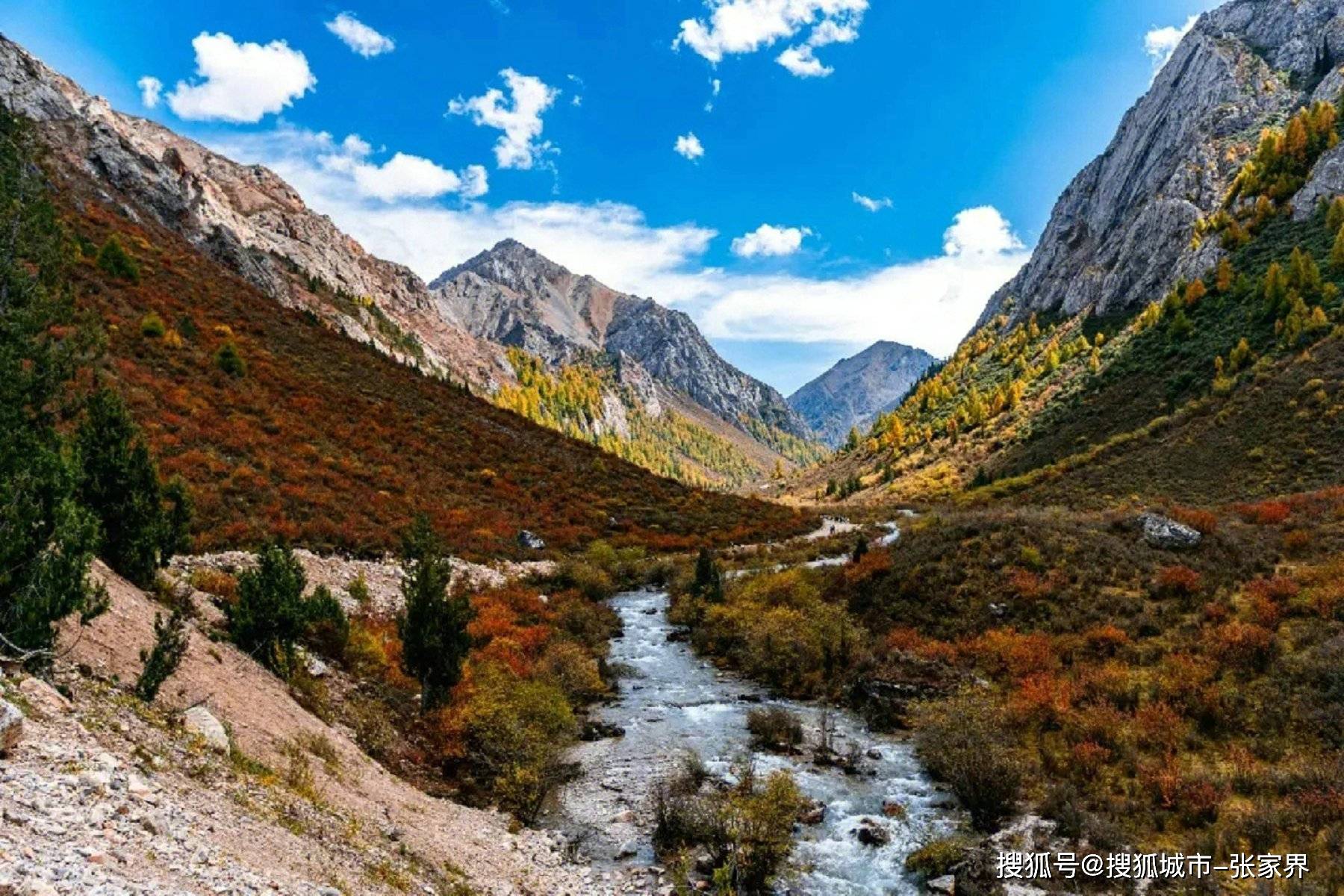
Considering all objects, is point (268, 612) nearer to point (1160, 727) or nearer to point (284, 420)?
point (1160, 727)

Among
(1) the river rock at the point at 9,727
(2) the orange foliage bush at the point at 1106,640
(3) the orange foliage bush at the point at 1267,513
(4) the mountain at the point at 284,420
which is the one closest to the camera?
(1) the river rock at the point at 9,727

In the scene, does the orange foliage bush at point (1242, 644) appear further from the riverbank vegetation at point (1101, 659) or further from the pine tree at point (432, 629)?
the pine tree at point (432, 629)

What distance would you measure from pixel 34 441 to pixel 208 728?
765cm

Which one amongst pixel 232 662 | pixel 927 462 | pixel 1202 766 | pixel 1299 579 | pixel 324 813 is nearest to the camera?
pixel 324 813

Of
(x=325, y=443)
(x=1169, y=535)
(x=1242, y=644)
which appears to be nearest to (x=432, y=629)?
(x=1242, y=644)

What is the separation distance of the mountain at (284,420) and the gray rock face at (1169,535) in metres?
33.3

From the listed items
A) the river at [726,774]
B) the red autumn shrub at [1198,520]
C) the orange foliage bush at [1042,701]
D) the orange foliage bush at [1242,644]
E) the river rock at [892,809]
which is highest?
the red autumn shrub at [1198,520]

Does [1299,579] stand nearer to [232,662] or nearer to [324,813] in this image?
[324,813]

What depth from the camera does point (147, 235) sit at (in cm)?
6362

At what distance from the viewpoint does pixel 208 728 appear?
10.9m

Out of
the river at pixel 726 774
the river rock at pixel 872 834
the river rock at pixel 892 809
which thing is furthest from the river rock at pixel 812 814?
the river rock at pixel 892 809

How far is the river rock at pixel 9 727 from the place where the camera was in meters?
7.07

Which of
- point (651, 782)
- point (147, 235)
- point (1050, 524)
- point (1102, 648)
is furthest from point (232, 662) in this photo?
point (147, 235)

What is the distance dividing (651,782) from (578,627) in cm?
1532
